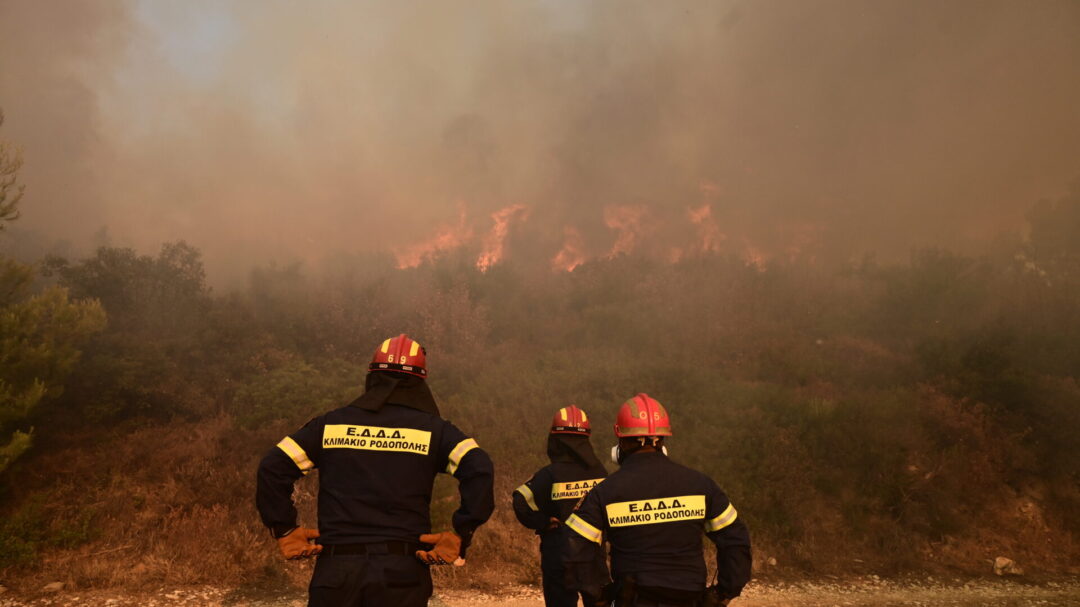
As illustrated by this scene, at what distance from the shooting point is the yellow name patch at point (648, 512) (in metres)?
3.58

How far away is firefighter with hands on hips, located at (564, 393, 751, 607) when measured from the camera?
11.6 ft

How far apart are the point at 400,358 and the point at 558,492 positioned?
240 cm

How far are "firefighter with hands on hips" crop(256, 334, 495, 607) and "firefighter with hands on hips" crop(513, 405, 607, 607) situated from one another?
1.80m

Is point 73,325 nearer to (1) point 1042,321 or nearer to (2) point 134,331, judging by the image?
(2) point 134,331

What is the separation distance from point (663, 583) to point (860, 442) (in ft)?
34.1

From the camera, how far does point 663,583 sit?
11.5 feet

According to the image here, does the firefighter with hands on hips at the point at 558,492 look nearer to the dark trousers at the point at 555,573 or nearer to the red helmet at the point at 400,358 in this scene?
the dark trousers at the point at 555,573

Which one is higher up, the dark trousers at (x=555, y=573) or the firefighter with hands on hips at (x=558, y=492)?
the firefighter with hands on hips at (x=558, y=492)

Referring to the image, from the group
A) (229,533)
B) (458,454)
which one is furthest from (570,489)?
(229,533)

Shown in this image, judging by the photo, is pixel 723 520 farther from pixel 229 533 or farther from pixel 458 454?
pixel 229 533

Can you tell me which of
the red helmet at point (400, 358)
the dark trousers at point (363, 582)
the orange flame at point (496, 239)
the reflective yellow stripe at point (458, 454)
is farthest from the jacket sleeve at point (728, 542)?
the orange flame at point (496, 239)

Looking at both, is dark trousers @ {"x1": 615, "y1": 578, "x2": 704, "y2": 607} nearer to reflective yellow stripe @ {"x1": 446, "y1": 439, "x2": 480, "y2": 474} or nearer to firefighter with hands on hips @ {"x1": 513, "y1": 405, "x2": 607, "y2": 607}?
reflective yellow stripe @ {"x1": 446, "y1": 439, "x2": 480, "y2": 474}

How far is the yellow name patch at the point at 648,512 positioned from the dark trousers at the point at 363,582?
1.21 m

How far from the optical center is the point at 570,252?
3209 cm
